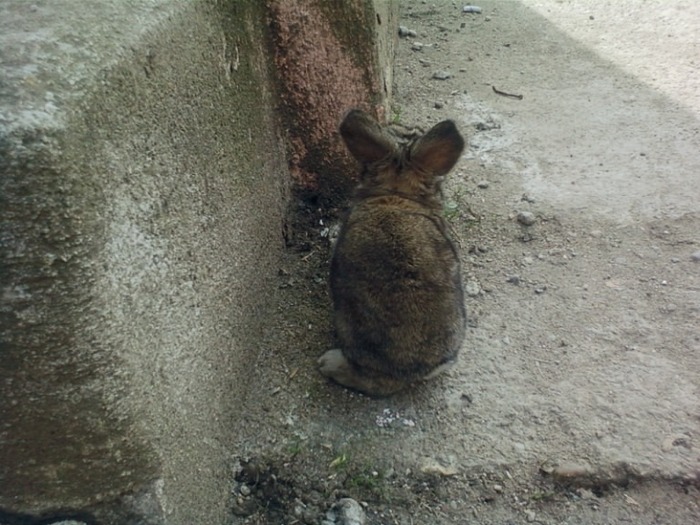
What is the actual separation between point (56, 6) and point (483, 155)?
276cm

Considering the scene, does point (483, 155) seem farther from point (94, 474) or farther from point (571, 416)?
point (94, 474)

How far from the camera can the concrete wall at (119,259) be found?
1642 mm

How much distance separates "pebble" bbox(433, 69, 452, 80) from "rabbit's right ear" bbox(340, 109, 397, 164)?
180 centimetres

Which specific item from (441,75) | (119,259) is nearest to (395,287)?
(119,259)

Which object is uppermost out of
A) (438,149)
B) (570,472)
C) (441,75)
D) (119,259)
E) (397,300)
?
(119,259)

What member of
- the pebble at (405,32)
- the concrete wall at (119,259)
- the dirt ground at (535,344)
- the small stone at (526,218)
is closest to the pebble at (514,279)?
the dirt ground at (535,344)

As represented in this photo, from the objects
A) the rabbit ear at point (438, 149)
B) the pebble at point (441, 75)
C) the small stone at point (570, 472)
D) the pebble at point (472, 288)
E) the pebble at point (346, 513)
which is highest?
the rabbit ear at point (438, 149)

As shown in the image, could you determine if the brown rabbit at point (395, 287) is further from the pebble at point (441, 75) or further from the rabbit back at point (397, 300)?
the pebble at point (441, 75)

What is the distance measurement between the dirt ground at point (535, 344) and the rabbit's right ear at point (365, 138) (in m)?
0.54

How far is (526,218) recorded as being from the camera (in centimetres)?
376

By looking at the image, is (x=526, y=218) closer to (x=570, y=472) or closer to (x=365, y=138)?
(x=365, y=138)

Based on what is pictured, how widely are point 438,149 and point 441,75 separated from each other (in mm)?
1897

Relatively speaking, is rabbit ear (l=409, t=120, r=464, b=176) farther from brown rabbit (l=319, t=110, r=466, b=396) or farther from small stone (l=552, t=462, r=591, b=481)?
small stone (l=552, t=462, r=591, b=481)

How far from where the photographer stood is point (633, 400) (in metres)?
2.90
